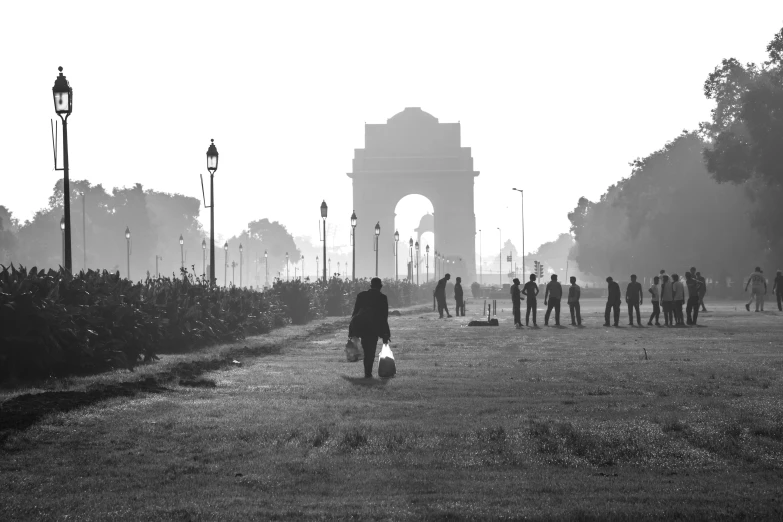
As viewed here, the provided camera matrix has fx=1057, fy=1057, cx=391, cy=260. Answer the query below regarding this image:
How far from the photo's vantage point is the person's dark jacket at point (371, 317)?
1373 cm

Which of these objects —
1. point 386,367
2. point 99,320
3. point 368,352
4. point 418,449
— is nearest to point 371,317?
point 368,352

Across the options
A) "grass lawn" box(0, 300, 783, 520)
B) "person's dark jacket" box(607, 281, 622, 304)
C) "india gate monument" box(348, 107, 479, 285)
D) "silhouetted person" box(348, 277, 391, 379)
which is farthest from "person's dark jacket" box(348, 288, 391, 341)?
"india gate monument" box(348, 107, 479, 285)

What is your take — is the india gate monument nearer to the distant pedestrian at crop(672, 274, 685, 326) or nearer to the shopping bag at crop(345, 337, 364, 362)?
the distant pedestrian at crop(672, 274, 685, 326)

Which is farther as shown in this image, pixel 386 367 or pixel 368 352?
pixel 368 352

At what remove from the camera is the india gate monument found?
11444 cm

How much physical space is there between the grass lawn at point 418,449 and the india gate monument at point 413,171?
332 feet

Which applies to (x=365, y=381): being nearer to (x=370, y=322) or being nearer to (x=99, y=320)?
(x=370, y=322)

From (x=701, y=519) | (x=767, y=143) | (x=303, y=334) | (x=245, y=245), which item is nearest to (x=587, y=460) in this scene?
(x=701, y=519)

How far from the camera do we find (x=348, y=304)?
3903 cm

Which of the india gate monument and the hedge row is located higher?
the india gate monument

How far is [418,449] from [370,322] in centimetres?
606

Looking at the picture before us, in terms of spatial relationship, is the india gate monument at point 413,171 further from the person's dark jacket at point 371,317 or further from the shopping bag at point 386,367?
the shopping bag at point 386,367

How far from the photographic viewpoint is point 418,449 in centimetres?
779

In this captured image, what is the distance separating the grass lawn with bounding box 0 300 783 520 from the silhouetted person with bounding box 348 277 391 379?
0.42 meters
